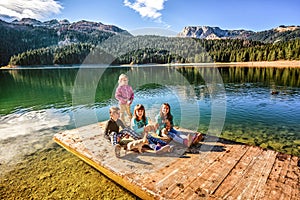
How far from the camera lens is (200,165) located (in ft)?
20.3

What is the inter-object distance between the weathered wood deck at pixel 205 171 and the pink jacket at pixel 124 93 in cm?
253

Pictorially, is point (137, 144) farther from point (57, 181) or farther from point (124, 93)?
point (124, 93)

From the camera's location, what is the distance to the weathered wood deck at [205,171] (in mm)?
4988

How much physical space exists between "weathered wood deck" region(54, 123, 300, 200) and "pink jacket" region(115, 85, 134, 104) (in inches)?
99.8

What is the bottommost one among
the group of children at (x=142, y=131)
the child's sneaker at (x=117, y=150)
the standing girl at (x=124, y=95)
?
the child's sneaker at (x=117, y=150)

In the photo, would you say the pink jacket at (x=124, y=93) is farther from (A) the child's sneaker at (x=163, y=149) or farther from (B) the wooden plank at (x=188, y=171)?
(B) the wooden plank at (x=188, y=171)

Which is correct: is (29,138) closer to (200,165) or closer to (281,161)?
(200,165)

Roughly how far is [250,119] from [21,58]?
140560mm

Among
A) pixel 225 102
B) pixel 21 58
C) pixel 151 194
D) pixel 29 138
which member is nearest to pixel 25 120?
pixel 29 138

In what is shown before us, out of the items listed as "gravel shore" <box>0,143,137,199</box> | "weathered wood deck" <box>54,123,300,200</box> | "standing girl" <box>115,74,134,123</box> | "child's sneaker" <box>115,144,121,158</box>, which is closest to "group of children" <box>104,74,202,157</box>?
"child's sneaker" <box>115,144,121,158</box>

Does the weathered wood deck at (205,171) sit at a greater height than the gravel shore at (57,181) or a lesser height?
greater

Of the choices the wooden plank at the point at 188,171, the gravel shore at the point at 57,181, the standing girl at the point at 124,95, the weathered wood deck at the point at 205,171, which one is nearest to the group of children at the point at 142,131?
the weathered wood deck at the point at 205,171

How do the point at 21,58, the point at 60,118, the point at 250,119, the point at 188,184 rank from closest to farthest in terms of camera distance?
the point at 188,184 → the point at 250,119 → the point at 60,118 → the point at 21,58

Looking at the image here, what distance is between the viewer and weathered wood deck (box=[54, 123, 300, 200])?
499 cm
